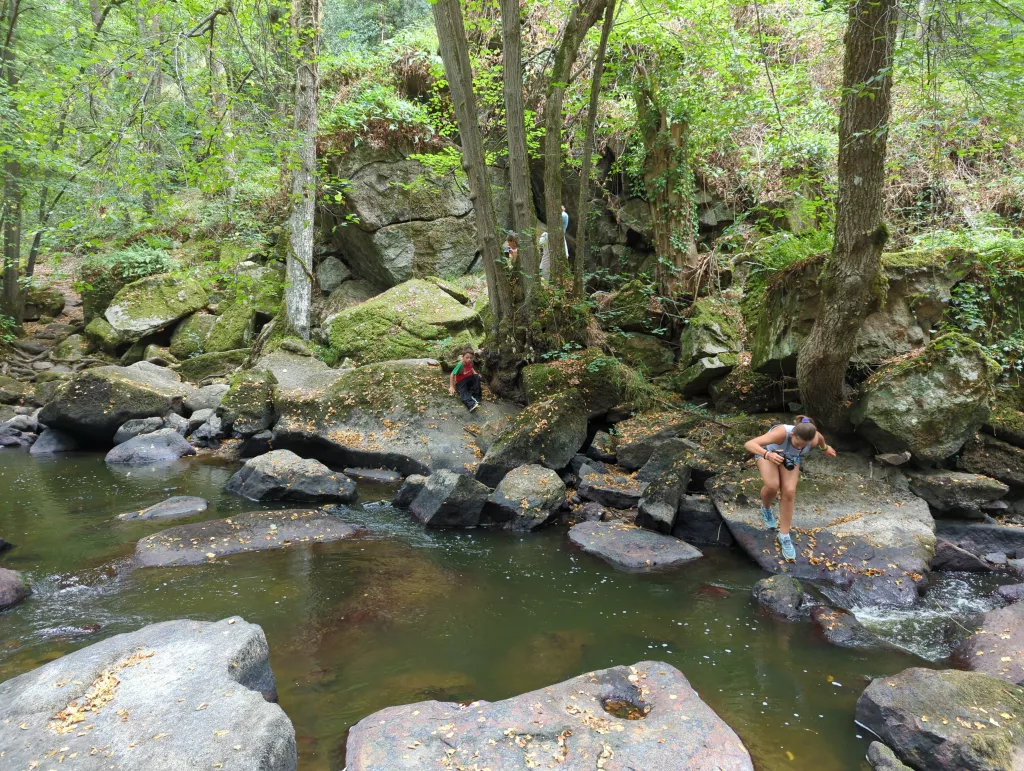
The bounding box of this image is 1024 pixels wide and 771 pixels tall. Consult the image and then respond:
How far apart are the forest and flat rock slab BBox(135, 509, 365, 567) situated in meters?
0.07

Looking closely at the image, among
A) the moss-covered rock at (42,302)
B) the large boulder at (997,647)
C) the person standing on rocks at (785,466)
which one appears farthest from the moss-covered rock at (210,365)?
the large boulder at (997,647)

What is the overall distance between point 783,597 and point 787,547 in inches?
38.7

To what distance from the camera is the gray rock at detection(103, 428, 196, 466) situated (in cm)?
1027

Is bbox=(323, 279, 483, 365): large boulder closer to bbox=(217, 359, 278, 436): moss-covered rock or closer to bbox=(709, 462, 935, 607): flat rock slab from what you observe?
bbox=(217, 359, 278, 436): moss-covered rock

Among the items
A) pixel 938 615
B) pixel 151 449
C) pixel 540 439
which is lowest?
pixel 938 615

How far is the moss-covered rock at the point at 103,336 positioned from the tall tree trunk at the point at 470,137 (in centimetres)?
1247

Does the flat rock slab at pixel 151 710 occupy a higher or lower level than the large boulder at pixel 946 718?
higher

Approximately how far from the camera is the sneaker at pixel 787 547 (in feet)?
20.7

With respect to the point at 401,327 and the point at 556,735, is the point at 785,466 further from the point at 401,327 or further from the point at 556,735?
the point at 401,327

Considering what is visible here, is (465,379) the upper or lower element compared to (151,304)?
lower

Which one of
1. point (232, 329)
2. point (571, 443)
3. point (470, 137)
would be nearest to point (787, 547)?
point (571, 443)

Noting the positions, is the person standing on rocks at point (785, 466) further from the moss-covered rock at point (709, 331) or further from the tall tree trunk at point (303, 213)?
the tall tree trunk at point (303, 213)

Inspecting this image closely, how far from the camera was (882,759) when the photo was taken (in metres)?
3.57

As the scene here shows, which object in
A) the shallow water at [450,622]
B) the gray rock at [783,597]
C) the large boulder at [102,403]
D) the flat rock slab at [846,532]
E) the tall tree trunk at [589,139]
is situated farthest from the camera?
the large boulder at [102,403]
